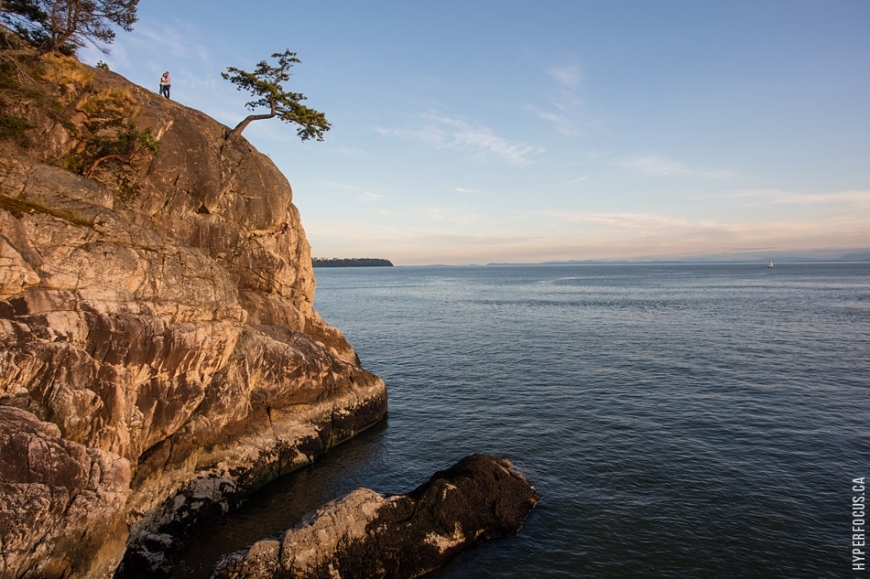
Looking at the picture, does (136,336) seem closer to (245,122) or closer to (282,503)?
(282,503)

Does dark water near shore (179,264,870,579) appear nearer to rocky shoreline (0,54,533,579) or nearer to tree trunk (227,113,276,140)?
rocky shoreline (0,54,533,579)

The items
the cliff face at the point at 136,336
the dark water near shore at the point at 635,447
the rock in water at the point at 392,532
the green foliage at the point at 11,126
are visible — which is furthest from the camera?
the green foliage at the point at 11,126

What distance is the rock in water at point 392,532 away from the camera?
1673 centimetres

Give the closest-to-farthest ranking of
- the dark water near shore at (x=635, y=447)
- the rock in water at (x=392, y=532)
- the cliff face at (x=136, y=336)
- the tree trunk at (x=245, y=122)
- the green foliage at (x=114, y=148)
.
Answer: the cliff face at (x=136, y=336) < the rock in water at (x=392, y=532) < the dark water near shore at (x=635, y=447) < the green foliage at (x=114, y=148) < the tree trunk at (x=245, y=122)

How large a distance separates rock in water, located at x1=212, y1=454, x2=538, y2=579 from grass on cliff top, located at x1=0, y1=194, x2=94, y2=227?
51.3 ft

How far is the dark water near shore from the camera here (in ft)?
60.4

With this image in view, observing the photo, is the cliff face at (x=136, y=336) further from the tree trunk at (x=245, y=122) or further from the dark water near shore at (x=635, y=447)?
the dark water near shore at (x=635, y=447)

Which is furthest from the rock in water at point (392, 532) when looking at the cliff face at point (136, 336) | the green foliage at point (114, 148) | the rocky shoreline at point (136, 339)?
the green foliage at point (114, 148)

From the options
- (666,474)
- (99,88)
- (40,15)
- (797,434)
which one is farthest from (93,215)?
(797,434)

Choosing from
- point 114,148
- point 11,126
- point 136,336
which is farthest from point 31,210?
point 114,148

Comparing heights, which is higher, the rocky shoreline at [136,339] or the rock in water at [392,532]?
the rocky shoreline at [136,339]

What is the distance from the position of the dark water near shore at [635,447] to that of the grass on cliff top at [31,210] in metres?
14.8

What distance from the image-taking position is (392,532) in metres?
18.3

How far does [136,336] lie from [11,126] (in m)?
11.8
